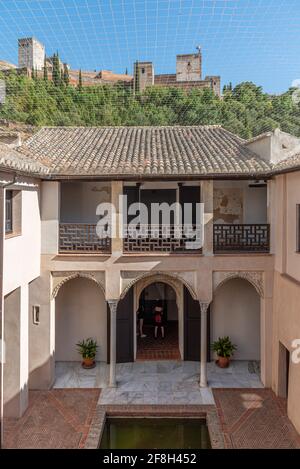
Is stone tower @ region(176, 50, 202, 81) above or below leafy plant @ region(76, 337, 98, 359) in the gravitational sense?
above

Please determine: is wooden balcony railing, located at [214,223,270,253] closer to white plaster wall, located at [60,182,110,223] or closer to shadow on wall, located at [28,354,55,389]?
white plaster wall, located at [60,182,110,223]

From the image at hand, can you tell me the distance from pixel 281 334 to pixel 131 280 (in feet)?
15.9

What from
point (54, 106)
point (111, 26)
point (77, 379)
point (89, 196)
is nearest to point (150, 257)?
point (89, 196)

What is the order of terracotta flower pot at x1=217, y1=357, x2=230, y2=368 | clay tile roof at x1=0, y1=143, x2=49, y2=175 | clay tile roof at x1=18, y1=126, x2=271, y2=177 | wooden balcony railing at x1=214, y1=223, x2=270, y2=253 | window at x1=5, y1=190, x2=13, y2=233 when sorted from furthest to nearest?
terracotta flower pot at x1=217, y1=357, x2=230, y2=368
wooden balcony railing at x1=214, y1=223, x2=270, y2=253
clay tile roof at x1=18, y1=126, x2=271, y2=177
window at x1=5, y1=190, x2=13, y2=233
clay tile roof at x1=0, y1=143, x2=49, y2=175

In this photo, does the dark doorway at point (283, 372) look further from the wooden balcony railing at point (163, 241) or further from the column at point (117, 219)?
the column at point (117, 219)

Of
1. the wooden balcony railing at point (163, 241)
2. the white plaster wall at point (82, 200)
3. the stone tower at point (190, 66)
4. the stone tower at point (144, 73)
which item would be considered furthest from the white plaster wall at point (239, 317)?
the stone tower at point (190, 66)

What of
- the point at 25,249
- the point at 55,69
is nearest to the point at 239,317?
the point at 25,249

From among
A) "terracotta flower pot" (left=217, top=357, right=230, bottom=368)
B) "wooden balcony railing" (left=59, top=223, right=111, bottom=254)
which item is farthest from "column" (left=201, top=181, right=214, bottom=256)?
"terracotta flower pot" (left=217, top=357, right=230, bottom=368)

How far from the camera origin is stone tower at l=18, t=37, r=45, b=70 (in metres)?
44.4

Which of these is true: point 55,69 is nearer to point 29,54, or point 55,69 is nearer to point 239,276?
point 29,54

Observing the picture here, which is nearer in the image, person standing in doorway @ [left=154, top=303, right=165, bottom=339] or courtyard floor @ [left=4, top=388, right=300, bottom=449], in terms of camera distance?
courtyard floor @ [left=4, top=388, right=300, bottom=449]

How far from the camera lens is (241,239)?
12.2m

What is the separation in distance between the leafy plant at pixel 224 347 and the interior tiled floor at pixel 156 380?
1.70 feet

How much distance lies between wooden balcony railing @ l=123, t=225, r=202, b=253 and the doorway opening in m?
4.62
